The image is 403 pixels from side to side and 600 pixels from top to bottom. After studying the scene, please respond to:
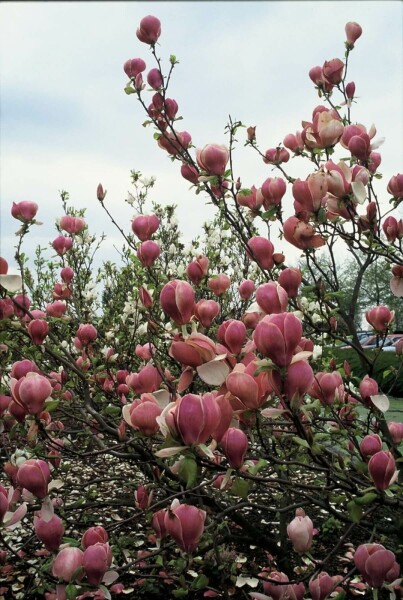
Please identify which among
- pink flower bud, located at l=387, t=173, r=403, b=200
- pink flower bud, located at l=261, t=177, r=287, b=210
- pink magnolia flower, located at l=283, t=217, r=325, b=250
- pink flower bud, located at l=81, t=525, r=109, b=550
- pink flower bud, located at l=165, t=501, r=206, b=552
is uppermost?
pink flower bud, located at l=387, t=173, r=403, b=200

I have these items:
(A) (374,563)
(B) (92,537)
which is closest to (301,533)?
(A) (374,563)

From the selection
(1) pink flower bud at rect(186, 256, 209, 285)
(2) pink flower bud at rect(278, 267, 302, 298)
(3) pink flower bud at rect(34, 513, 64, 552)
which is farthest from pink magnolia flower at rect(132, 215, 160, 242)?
(3) pink flower bud at rect(34, 513, 64, 552)

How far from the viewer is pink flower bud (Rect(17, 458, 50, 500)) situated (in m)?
1.19

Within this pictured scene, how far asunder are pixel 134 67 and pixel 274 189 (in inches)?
35.4

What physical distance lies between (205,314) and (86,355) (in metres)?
1.38

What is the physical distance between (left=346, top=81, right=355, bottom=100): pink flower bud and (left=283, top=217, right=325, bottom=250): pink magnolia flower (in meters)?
1.06

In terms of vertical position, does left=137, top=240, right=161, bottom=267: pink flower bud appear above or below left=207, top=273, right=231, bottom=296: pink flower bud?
above

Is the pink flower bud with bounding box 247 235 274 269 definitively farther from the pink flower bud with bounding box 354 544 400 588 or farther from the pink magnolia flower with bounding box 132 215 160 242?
the pink flower bud with bounding box 354 544 400 588

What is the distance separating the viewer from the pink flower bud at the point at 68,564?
1.10 meters

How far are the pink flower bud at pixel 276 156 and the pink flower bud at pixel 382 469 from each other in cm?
144

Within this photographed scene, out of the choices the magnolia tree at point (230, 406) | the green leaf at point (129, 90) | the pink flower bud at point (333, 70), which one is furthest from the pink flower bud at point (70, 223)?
the pink flower bud at point (333, 70)

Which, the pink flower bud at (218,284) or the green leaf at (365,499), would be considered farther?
the pink flower bud at (218,284)

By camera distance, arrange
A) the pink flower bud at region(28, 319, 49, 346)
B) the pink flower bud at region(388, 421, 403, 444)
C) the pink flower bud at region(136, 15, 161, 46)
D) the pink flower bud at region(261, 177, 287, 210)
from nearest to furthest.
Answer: the pink flower bud at region(28, 319, 49, 346), the pink flower bud at region(261, 177, 287, 210), the pink flower bud at region(388, 421, 403, 444), the pink flower bud at region(136, 15, 161, 46)

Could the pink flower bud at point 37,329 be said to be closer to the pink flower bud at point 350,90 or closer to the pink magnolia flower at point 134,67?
the pink magnolia flower at point 134,67
